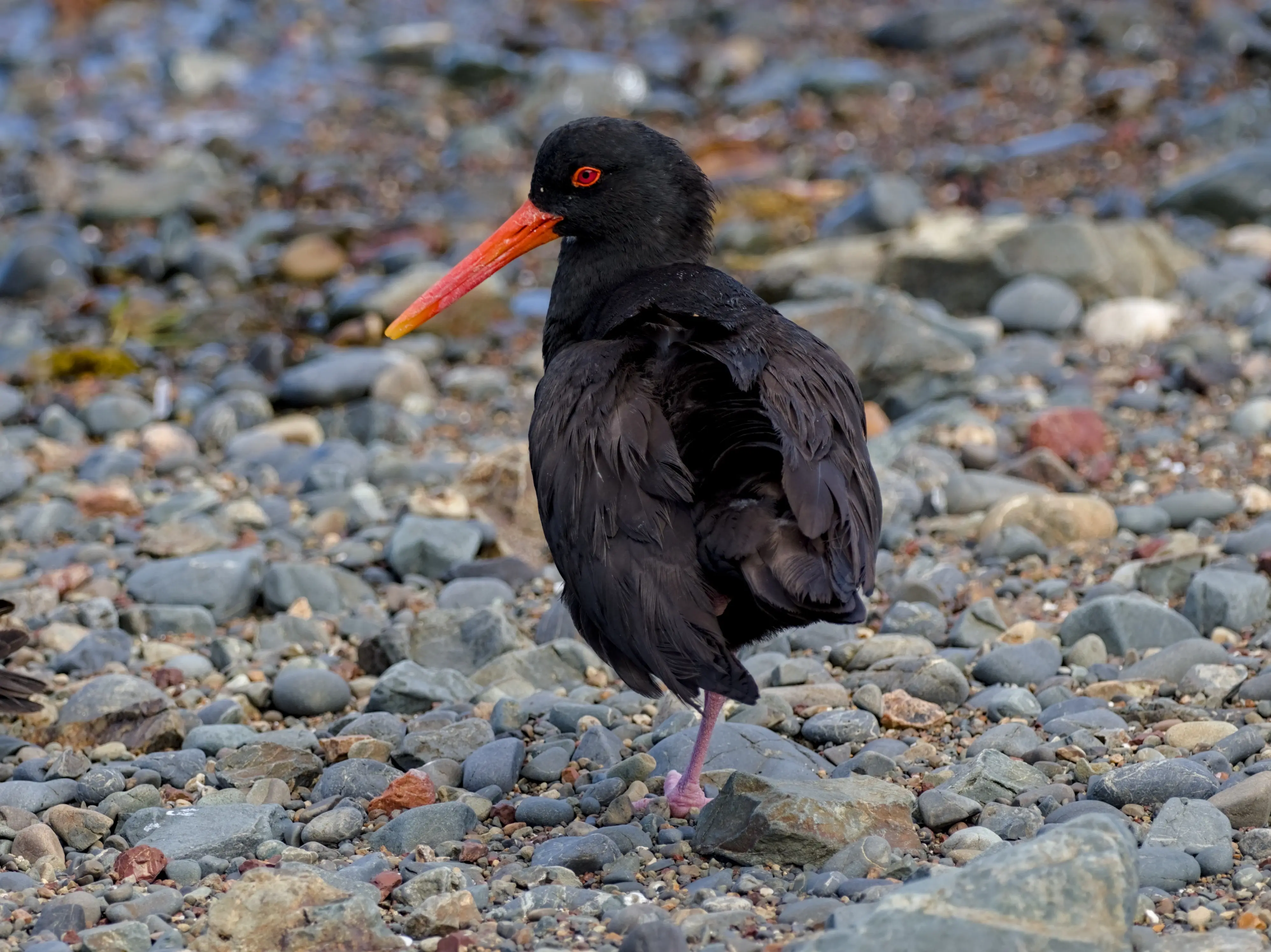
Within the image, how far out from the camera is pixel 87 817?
434 centimetres

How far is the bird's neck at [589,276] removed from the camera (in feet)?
16.3

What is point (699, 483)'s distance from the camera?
402cm

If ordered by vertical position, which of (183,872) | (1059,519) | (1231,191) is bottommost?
(183,872)

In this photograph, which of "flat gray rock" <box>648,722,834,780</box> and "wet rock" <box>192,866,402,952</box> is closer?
"wet rock" <box>192,866,402,952</box>

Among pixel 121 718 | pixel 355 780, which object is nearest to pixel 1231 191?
pixel 355 780

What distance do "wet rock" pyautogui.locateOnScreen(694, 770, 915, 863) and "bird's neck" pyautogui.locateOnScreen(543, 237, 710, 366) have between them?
1.59 m

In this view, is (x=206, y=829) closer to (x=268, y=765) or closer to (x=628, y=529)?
(x=268, y=765)

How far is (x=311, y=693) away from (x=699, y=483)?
6.60ft

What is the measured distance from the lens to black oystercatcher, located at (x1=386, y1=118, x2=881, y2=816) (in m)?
3.80

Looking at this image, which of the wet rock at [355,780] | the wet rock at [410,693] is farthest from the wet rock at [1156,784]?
the wet rock at [410,693]

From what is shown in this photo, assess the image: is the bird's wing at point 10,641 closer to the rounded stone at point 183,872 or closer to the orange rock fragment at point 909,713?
the rounded stone at point 183,872

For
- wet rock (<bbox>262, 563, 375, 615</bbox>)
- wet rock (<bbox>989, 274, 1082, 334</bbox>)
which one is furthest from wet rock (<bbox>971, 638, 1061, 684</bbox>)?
wet rock (<bbox>989, 274, 1082, 334</bbox>)

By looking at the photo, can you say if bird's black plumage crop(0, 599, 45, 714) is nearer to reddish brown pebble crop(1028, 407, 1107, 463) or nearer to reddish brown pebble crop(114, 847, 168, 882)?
reddish brown pebble crop(114, 847, 168, 882)

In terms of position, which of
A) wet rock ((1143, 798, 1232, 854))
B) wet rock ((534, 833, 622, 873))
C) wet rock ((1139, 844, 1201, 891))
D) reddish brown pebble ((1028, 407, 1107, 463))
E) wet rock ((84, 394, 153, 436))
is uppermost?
reddish brown pebble ((1028, 407, 1107, 463))
